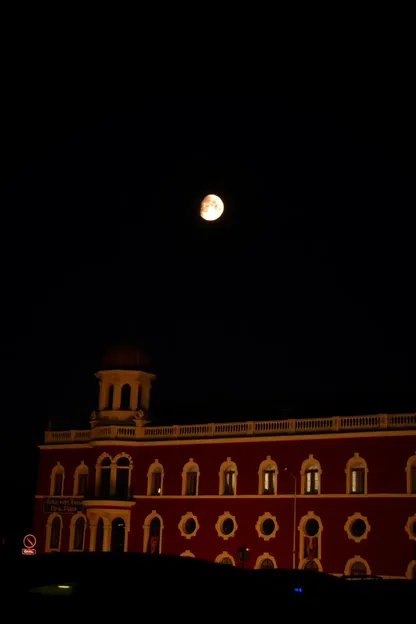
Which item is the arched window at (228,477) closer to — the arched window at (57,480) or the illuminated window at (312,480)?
the illuminated window at (312,480)

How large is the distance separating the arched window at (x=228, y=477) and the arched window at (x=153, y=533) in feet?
13.5

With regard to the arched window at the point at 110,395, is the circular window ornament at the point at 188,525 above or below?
below

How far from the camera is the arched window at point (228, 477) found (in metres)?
45.0

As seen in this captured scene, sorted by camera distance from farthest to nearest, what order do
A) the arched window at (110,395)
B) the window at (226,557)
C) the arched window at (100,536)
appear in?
1. the arched window at (110,395)
2. the arched window at (100,536)
3. the window at (226,557)

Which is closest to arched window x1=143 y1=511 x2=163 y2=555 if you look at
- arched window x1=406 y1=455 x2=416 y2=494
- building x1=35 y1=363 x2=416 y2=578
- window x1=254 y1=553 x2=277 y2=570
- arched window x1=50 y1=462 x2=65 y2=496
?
building x1=35 y1=363 x2=416 y2=578

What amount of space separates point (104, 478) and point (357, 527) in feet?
49.0

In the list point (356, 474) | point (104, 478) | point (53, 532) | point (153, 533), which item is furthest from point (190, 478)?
point (53, 532)

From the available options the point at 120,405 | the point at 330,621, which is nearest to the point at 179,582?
the point at 330,621

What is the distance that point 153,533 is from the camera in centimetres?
4706

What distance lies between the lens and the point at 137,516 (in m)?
47.5

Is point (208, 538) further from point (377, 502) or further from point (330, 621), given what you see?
point (330, 621)

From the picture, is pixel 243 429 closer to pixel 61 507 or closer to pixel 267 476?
pixel 267 476

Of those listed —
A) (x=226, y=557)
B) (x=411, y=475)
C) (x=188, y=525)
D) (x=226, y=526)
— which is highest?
(x=411, y=475)

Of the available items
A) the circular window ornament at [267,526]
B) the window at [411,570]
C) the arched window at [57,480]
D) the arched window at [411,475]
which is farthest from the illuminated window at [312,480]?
the arched window at [57,480]
